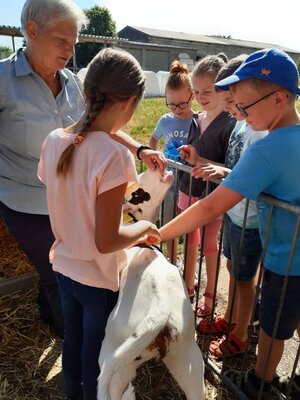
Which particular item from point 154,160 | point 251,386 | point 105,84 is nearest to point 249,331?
point 251,386

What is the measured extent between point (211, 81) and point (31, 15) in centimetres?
142

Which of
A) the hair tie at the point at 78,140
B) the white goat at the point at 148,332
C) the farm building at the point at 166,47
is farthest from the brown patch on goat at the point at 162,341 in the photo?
the farm building at the point at 166,47

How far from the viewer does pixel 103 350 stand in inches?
65.6

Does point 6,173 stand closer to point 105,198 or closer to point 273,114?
point 105,198

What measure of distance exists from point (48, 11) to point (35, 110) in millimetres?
593

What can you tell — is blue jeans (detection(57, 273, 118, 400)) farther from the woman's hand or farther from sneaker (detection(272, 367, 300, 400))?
sneaker (detection(272, 367, 300, 400))

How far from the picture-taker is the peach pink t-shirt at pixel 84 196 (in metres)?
1.49

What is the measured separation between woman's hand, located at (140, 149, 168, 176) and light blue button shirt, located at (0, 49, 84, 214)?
0.62m

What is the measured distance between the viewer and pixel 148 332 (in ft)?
4.73

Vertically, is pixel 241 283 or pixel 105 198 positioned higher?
pixel 105 198

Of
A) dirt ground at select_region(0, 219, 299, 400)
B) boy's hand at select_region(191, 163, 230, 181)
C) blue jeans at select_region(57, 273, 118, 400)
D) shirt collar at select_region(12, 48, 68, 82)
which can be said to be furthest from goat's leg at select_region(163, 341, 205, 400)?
shirt collar at select_region(12, 48, 68, 82)

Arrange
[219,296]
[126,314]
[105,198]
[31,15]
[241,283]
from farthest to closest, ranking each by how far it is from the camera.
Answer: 1. [219,296]
2. [241,283]
3. [31,15]
4. [126,314]
5. [105,198]

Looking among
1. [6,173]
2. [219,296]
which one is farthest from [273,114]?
[219,296]

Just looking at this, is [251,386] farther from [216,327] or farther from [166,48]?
[166,48]
